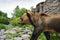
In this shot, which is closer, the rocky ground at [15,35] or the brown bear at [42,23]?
the brown bear at [42,23]

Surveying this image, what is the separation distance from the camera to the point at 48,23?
341 inches

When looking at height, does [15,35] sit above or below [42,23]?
below

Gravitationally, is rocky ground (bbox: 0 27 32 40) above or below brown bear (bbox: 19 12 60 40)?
below

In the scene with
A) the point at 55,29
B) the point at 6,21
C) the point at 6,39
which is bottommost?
the point at 6,21

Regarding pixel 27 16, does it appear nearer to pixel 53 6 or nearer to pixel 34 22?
pixel 34 22

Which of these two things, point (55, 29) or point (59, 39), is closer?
point (55, 29)

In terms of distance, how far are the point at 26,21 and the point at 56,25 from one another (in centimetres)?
102

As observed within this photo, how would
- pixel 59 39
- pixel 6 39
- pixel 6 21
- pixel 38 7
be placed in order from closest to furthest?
pixel 59 39 < pixel 6 39 < pixel 38 7 < pixel 6 21

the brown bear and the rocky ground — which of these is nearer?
the brown bear

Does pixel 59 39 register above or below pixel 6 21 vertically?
above

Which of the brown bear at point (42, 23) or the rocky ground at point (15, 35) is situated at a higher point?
the brown bear at point (42, 23)

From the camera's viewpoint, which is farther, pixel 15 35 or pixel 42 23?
pixel 15 35

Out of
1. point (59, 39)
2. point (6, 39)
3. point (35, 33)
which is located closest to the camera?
point (35, 33)

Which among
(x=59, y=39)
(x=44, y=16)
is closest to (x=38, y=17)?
(x=44, y=16)
